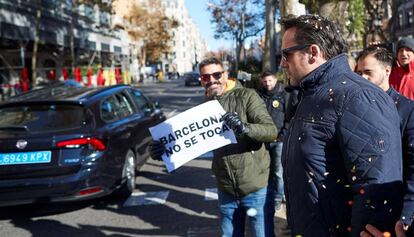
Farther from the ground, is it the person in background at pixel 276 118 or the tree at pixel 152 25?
the tree at pixel 152 25

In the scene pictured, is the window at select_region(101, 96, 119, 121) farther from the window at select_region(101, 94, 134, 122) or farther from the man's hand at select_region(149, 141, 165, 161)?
the man's hand at select_region(149, 141, 165, 161)

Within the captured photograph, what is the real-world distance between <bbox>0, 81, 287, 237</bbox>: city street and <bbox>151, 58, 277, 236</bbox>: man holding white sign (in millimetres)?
1387

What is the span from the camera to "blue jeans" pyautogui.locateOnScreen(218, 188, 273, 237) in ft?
10.3

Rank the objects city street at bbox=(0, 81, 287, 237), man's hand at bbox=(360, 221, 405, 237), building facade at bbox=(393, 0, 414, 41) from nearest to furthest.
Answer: man's hand at bbox=(360, 221, 405, 237) → city street at bbox=(0, 81, 287, 237) → building facade at bbox=(393, 0, 414, 41)

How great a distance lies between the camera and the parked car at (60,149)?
4969 mm

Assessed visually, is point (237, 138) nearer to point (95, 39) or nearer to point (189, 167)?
point (189, 167)

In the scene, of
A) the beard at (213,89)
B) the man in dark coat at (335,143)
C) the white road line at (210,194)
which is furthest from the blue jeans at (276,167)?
the man in dark coat at (335,143)

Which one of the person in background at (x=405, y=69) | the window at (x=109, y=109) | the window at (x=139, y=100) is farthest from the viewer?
the window at (x=139, y=100)

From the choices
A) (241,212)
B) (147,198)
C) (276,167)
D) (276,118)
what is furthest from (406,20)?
(241,212)

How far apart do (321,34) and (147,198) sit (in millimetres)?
4708

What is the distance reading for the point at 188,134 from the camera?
346 centimetres

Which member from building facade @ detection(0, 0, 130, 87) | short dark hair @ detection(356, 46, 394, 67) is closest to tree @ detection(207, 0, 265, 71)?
building facade @ detection(0, 0, 130, 87)

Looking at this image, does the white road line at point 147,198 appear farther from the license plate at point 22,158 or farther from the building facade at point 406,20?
the building facade at point 406,20

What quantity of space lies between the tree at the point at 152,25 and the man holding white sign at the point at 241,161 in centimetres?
5256
